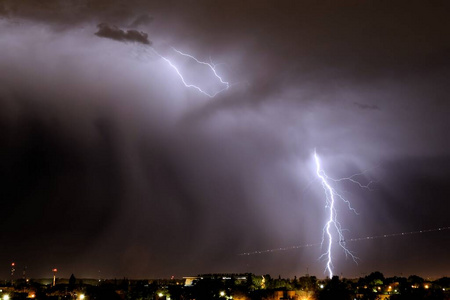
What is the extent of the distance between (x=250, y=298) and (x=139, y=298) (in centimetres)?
1013

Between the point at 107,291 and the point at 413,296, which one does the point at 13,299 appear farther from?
the point at 413,296

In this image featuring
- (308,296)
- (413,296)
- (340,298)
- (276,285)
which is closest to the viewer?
(413,296)

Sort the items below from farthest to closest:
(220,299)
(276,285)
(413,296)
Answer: (276,285)
(220,299)
(413,296)

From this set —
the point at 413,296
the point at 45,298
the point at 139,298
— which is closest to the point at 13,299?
the point at 45,298

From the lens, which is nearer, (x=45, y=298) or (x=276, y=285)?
(x=45, y=298)

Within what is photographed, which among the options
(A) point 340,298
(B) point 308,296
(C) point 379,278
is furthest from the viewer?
(C) point 379,278

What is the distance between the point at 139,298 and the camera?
4525 centimetres

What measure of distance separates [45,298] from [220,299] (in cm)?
1373

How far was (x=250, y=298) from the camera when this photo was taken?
43.6 meters

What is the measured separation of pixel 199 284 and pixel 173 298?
2.77 m

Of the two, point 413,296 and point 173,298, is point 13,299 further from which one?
point 413,296

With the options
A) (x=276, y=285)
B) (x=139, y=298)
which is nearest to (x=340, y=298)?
(x=139, y=298)

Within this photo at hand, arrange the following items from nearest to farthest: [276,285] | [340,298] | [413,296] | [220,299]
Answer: [413,296] → [340,298] → [220,299] → [276,285]

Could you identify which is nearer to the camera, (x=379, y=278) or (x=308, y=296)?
(x=308, y=296)
